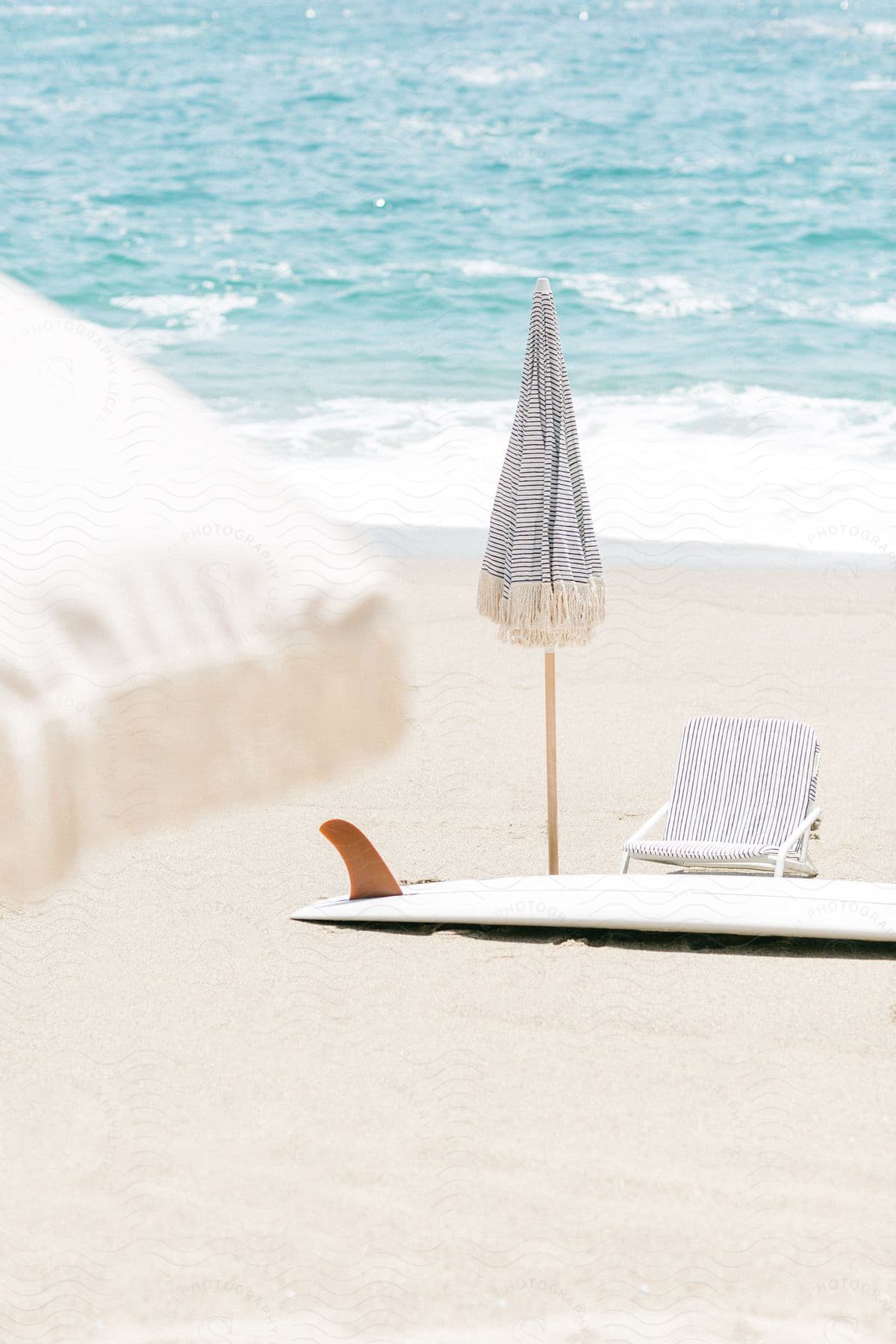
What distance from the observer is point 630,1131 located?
3730 mm

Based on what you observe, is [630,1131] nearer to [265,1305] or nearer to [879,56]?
[265,1305]

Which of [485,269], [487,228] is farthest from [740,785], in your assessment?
[487,228]

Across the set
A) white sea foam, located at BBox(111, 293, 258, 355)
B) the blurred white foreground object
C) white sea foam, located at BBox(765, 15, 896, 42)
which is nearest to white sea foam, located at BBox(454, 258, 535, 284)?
white sea foam, located at BBox(111, 293, 258, 355)

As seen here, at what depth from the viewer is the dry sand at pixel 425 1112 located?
10.6 feet

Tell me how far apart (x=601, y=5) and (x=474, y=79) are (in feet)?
11.1

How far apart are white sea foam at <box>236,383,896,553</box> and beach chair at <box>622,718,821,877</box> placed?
4.10 m

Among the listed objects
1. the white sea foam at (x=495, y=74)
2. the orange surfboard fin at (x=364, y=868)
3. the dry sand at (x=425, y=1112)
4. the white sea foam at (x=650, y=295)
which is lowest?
the dry sand at (x=425, y=1112)

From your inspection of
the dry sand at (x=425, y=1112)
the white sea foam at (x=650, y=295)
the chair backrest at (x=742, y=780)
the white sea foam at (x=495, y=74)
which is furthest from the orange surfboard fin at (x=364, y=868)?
the white sea foam at (x=495, y=74)

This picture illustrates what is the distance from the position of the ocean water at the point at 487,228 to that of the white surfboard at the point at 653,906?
517 centimetres

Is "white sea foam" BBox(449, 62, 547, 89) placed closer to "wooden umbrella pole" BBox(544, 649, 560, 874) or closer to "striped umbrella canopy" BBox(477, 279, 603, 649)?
"striped umbrella canopy" BBox(477, 279, 603, 649)

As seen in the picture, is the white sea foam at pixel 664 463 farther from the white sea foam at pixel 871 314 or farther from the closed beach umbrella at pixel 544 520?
the closed beach umbrella at pixel 544 520

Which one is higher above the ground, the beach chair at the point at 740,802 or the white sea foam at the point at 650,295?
the white sea foam at the point at 650,295

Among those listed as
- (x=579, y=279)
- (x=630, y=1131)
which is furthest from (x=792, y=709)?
(x=579, y=279)

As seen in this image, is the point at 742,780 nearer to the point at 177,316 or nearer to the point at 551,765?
the point at 551,765
